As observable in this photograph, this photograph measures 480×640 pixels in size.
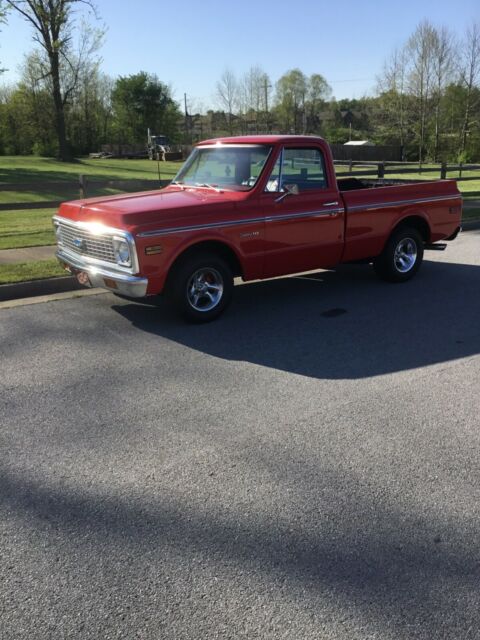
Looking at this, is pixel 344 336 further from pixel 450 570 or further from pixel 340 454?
pixel 450 570

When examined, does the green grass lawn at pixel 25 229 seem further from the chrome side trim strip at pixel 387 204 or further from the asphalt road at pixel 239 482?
the chrome side trim strip at pixel 387 204

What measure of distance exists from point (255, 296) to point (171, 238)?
78.8 inches

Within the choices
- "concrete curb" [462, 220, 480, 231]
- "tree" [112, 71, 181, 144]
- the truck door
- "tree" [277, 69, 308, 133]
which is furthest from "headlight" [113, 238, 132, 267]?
"tree" [277, 69, 308, 133]

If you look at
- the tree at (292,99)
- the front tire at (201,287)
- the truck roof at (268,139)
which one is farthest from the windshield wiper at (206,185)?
the tree at (292,99)

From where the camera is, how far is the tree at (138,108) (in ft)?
238

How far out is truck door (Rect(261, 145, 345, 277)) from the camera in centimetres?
637

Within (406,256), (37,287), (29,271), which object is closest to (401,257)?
(406,256)

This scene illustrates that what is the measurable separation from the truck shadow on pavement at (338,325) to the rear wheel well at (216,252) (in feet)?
1.83

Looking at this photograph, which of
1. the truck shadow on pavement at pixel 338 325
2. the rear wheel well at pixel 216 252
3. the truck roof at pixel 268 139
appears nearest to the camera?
the truck shadow on pavement at pixel 338 325

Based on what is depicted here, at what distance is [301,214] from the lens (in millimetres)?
6547

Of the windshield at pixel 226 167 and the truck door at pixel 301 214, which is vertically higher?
the windshield at pixel 226 167

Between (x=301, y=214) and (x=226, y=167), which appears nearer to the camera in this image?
(x=301, y=214)

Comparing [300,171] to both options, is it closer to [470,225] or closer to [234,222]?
[234,222]

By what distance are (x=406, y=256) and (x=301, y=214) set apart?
2224 millimetres
